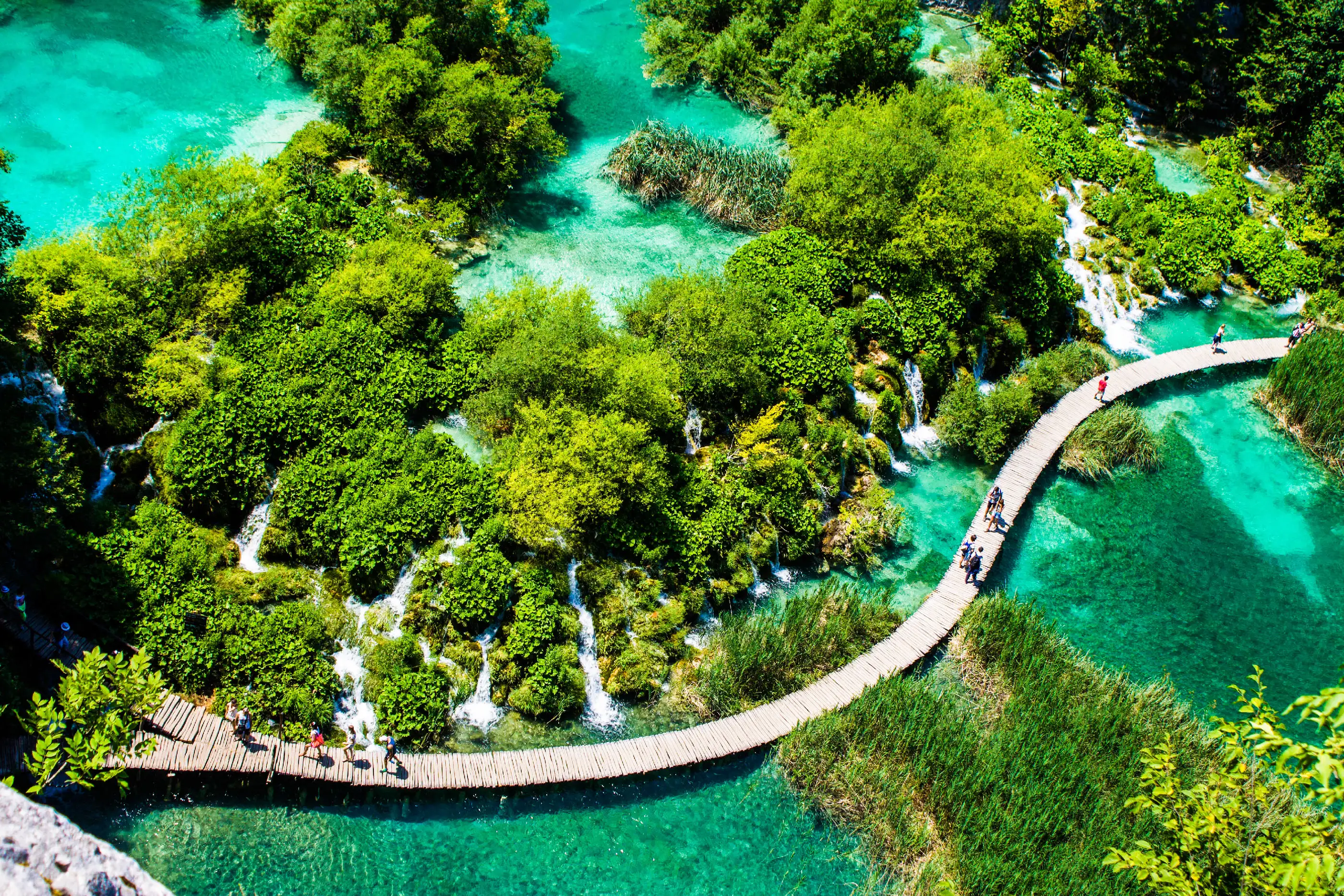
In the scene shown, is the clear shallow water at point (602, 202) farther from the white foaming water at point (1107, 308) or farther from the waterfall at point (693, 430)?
the white foaming water at point (1107, 308)

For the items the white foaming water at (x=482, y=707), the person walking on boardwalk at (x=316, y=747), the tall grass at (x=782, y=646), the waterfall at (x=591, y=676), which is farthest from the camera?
the tall grass at (x=782, y=646)

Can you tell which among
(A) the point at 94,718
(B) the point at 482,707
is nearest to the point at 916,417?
(B) the point at 482,707

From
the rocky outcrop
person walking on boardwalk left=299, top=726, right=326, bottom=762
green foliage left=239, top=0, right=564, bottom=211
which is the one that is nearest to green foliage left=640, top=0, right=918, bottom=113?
green foliage left=239, top=0, right=564, bottom=211

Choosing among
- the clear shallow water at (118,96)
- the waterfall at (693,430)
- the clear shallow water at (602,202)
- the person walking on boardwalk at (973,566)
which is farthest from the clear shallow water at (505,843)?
the clear shallow water at (118,96)

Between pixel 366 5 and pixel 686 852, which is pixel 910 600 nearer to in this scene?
pixel 686 852

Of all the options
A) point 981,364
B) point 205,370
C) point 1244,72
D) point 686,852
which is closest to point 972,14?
point 1244,72

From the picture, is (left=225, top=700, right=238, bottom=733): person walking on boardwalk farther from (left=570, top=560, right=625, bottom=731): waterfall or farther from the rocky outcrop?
the rocky outcrop
